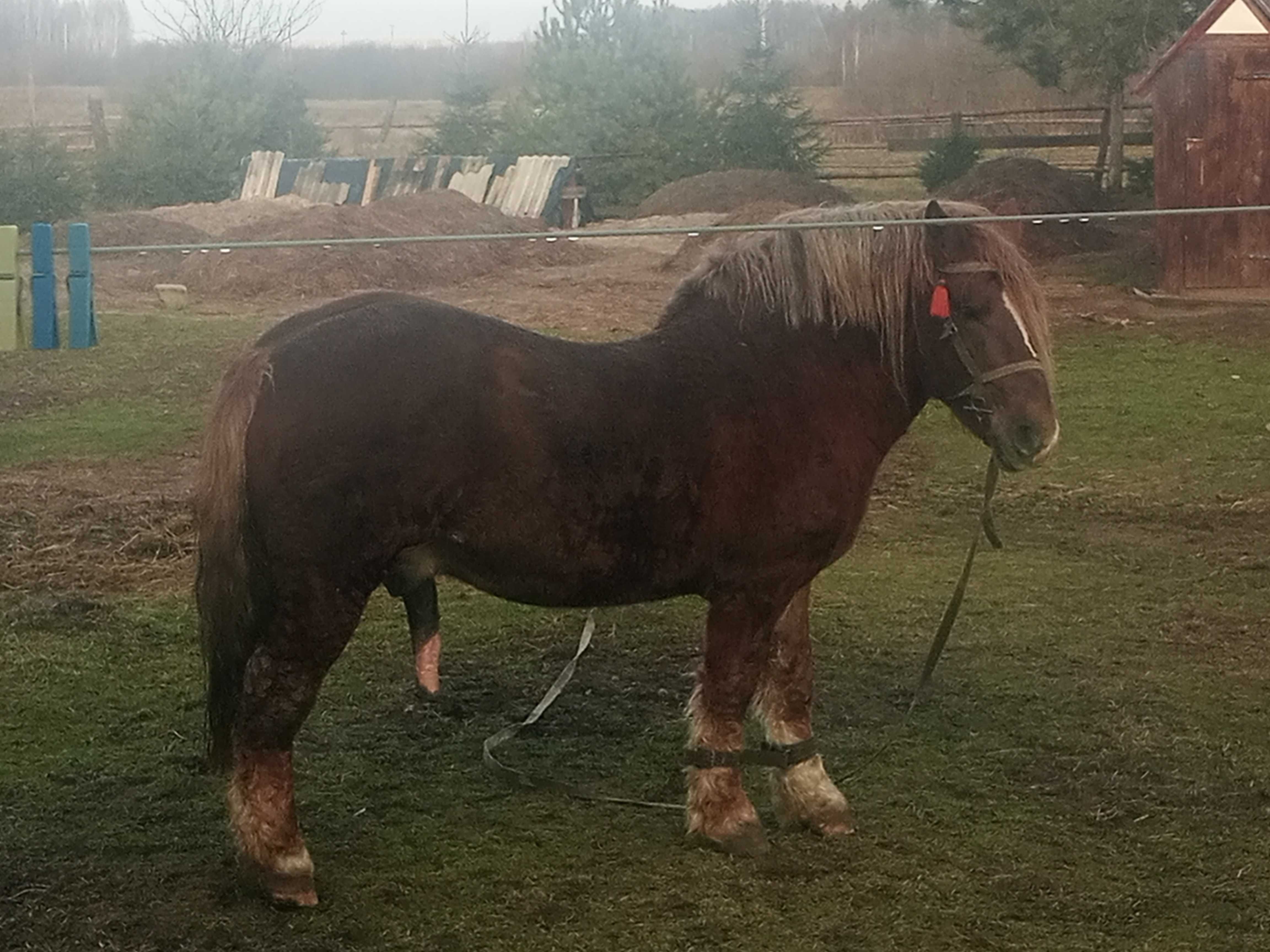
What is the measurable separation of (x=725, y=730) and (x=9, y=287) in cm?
264

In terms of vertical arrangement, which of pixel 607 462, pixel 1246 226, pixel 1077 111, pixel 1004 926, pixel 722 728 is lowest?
pixel 1004 926

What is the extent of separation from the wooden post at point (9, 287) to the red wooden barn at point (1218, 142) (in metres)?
11.5

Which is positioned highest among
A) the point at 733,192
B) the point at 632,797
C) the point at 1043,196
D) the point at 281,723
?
the point at 733,192

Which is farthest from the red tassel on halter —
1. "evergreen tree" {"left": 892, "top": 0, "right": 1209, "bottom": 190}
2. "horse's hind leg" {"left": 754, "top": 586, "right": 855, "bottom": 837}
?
"evergreen tree" {"left": 892, "top": 0, "right": 1209, "bottom": 190}

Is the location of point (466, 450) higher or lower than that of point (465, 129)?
lower

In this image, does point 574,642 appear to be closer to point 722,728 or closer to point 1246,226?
point 722,728

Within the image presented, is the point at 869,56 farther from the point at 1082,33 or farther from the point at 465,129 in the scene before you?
the point at 465,129

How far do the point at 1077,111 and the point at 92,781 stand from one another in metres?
18.0

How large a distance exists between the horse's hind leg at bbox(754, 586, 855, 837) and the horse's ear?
A: 93cm

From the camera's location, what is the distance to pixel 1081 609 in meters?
5.41

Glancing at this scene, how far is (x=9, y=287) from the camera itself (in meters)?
4.19

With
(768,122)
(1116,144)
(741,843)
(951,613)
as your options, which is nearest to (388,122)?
(768,122)

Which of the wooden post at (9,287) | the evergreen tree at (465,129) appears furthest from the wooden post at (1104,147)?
the wooden post at (9,287)

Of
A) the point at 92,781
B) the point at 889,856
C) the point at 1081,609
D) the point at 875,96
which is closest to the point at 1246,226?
the point at 875,96
